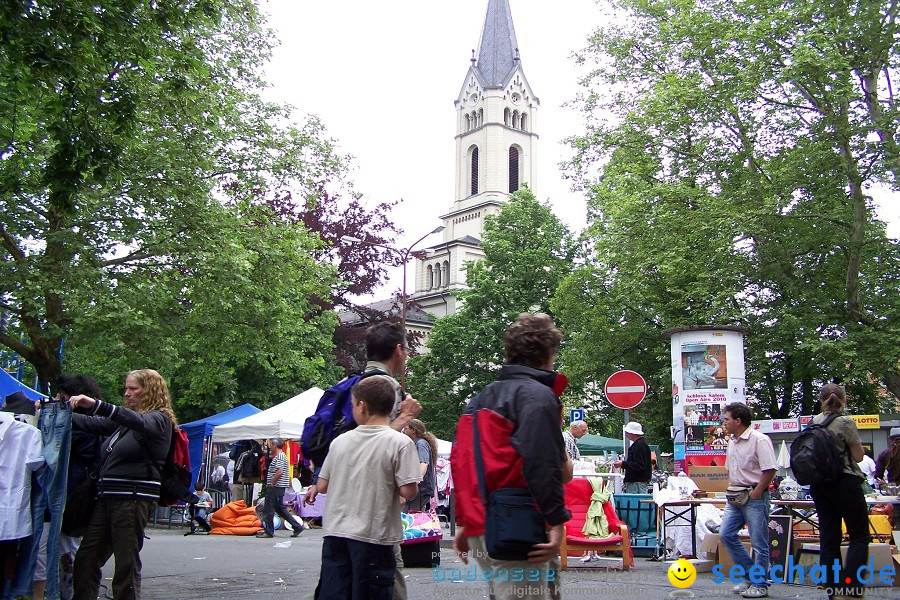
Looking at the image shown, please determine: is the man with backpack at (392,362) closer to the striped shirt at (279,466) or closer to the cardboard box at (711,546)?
the cardboard box at (711,546)

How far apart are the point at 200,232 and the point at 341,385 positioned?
610 inches

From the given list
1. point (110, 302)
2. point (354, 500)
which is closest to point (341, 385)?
point (354, 500)

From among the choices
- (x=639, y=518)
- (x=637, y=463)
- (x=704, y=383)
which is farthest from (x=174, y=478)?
(x=704, y=383)

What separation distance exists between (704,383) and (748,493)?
9.48 m

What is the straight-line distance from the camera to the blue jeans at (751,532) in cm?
832

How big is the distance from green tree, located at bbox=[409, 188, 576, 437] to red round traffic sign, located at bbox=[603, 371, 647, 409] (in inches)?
1361

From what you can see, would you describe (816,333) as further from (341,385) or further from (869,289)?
(341,385)

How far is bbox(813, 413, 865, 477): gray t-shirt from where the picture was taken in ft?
23.9

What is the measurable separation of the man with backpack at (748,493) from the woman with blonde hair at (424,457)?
12.6 feet

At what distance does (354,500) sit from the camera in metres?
4.77

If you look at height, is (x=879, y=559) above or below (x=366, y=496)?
below

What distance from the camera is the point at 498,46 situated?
306 feet

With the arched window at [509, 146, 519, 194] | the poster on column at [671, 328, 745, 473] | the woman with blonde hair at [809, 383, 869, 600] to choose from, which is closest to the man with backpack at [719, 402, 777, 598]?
the woman with blonde hair at [809, 383, 869, 600]

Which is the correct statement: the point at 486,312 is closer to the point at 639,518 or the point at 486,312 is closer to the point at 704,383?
the point at 704,383
